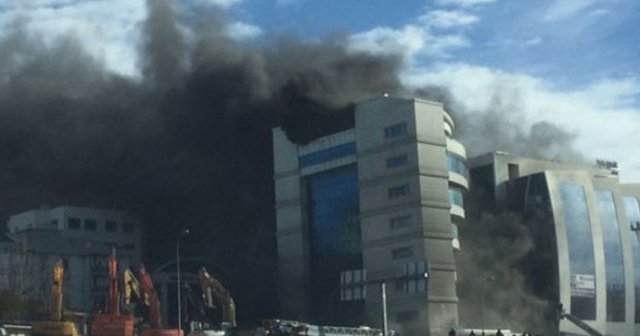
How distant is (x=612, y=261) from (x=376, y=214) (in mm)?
29953

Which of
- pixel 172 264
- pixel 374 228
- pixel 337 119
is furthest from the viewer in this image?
pixel 172 264

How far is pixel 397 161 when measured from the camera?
124 meters

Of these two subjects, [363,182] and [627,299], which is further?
[627,299]

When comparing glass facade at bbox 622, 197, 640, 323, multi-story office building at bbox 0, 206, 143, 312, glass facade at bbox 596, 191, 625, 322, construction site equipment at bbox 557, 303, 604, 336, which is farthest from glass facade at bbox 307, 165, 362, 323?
glass facade at bbox 622, 197, 640, 323

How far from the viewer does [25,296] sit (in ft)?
426

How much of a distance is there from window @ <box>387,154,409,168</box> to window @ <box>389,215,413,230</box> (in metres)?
5.46

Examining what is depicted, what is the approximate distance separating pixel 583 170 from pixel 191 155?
5239 cm

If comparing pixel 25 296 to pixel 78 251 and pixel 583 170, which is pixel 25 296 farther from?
pixel 583 170

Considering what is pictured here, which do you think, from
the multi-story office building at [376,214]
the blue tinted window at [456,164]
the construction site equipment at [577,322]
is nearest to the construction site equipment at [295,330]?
the multi-story office building at [376,214]

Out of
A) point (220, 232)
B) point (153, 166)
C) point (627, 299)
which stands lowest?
point (627, 299)

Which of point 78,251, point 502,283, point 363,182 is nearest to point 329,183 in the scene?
point 363,182

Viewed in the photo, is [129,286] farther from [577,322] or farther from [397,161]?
[577,322]

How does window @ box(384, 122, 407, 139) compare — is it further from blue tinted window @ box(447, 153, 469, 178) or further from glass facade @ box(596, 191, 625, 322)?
glass facade @ box(596, 191, 625, 322)

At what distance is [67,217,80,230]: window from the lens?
488 feet
